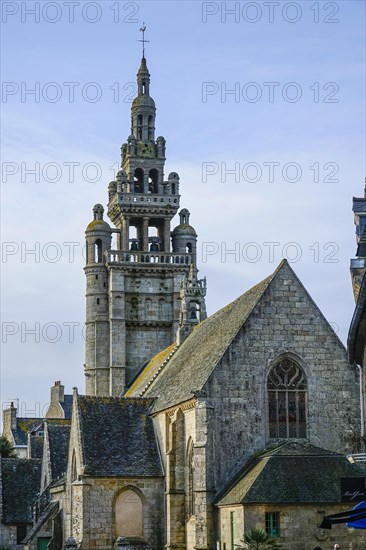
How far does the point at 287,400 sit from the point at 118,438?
820 centimetres

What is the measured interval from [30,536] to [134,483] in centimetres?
1037

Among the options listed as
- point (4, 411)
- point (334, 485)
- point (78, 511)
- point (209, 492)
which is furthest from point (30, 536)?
point (4, 411)

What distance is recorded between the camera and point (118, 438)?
5016 centimetres

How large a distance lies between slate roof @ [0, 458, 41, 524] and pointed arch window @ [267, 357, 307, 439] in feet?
81.5

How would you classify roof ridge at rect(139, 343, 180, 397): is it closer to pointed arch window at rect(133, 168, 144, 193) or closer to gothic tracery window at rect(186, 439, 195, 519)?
gothic tracery window at rect(186, 439, 195, 519)

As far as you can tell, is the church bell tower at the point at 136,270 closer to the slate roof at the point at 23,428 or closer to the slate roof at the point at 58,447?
the slate roof at the point at 58,447

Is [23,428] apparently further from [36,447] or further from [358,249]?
[358,249]

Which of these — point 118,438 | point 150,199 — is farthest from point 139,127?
point 118,438

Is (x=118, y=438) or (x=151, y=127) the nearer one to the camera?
(x=118, y=438)

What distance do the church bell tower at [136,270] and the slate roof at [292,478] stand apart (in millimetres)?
32143

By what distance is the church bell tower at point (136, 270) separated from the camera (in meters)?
75.8

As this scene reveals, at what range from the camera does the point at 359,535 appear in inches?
1609

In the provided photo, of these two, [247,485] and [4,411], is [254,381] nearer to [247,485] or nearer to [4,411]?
[247,485]

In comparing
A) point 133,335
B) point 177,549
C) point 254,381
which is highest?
point 133,335
